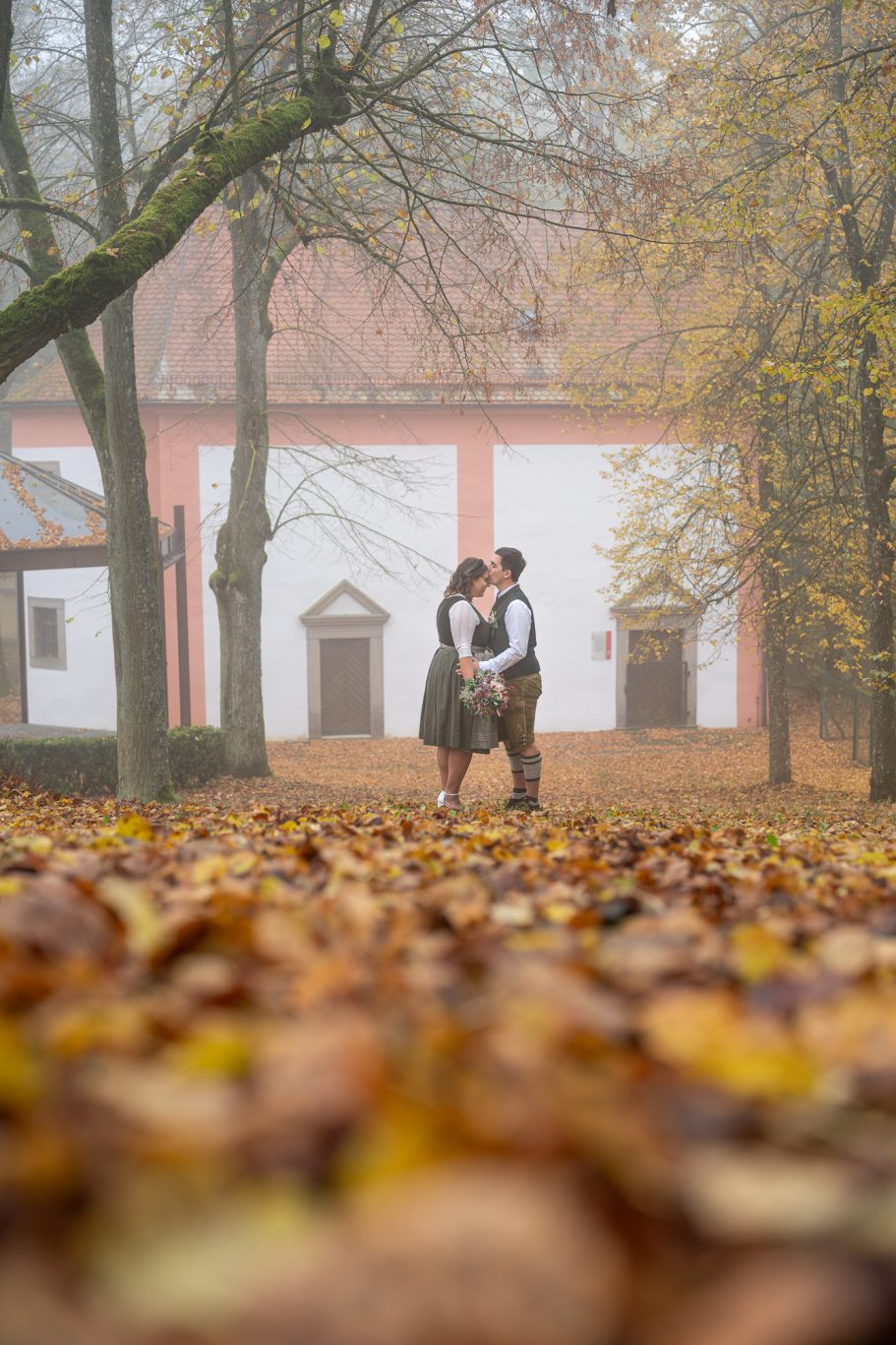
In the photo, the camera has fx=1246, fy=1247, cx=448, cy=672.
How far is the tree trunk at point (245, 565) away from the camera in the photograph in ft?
55.8

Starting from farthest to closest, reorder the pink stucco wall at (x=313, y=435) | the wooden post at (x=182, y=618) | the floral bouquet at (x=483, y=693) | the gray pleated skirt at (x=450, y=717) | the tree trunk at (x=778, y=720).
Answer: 1. the pink stucco wall at (x=313, y=435)
2. the wooden post at (x=182, y=618)
3. the tree trunk at (x=778, y=720)
4. the gray pleated skirt at (x=450, y=717)
5. the floral bouquet at (x=483, y=693)

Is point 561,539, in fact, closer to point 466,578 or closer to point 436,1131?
point 466,578

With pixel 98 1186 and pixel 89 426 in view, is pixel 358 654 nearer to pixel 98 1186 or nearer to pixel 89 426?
pixel 89 426

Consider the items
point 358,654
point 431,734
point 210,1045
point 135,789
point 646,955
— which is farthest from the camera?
point 358,654

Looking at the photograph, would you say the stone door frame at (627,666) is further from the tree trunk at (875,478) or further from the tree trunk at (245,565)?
the tree trunk at (875,478)

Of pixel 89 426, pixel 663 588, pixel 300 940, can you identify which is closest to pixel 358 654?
pixel 663 588

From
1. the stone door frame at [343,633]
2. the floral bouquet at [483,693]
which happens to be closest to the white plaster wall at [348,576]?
the stone door frame at [343,633]

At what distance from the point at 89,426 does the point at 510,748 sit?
505cm

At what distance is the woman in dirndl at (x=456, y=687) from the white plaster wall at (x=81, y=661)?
16.6 metres

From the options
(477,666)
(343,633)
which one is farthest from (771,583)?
(343,633)

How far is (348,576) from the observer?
24.5 m

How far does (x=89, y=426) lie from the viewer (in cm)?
1127

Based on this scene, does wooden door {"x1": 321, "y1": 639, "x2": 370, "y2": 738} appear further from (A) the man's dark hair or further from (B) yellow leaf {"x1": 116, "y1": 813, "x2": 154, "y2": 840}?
(B) yellow leaf {"x1": 116, "y1": 813, "x2": 154, "y2": 840}

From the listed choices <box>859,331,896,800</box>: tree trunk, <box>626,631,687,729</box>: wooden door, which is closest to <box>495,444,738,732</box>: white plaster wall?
<box>626,631,687,729</box>: wooden door
